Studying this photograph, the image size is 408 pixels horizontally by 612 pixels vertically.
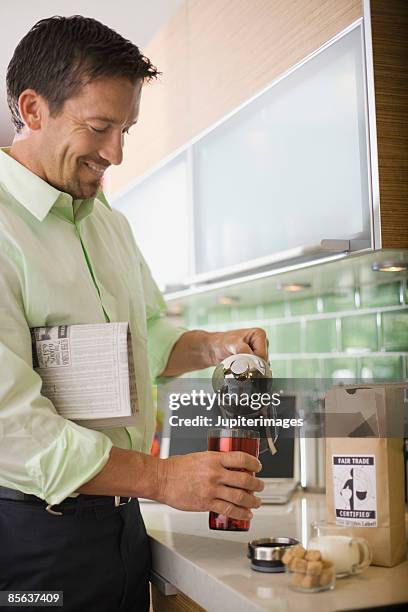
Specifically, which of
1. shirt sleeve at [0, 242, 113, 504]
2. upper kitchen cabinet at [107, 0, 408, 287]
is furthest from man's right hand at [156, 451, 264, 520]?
upper kitchen cabinet at [107, 0, 408, 287]

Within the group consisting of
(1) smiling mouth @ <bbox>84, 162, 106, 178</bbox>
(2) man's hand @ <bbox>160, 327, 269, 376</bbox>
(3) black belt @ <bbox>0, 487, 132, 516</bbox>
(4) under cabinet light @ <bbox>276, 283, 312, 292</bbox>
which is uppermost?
(1) smiling mouth @ <bbox>84, 162, 106, 178</bbox>

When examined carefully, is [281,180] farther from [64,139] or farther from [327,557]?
[327,557]

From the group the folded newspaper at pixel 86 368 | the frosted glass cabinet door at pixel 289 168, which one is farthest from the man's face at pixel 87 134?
the frosted glass cabinet door at pixel 289 168

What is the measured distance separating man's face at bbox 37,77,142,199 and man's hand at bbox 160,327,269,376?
1.41 ft

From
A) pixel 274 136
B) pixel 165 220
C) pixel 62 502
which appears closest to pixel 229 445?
pixel 62 502

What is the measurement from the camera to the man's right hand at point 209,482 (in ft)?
3.73

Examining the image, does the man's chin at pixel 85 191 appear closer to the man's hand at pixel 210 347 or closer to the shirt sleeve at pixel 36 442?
the shirt sleeve at pixel 36 442

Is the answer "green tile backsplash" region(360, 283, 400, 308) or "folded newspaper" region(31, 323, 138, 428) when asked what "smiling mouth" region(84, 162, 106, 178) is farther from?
"green tile backsplash" region(360, 283, 400, 308)

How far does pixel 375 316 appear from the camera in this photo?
1954 millimetres

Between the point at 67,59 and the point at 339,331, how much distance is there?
3.92 ft

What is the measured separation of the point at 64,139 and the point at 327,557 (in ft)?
2.56

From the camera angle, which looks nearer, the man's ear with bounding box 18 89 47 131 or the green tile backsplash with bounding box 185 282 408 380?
the man's ear with bounding box 18 89 47 131

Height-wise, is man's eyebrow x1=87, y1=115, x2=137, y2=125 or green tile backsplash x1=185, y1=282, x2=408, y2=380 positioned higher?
man's eyebrow x1=87, y1=115, x2=137, y2=125

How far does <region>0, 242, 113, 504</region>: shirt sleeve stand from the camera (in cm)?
108
